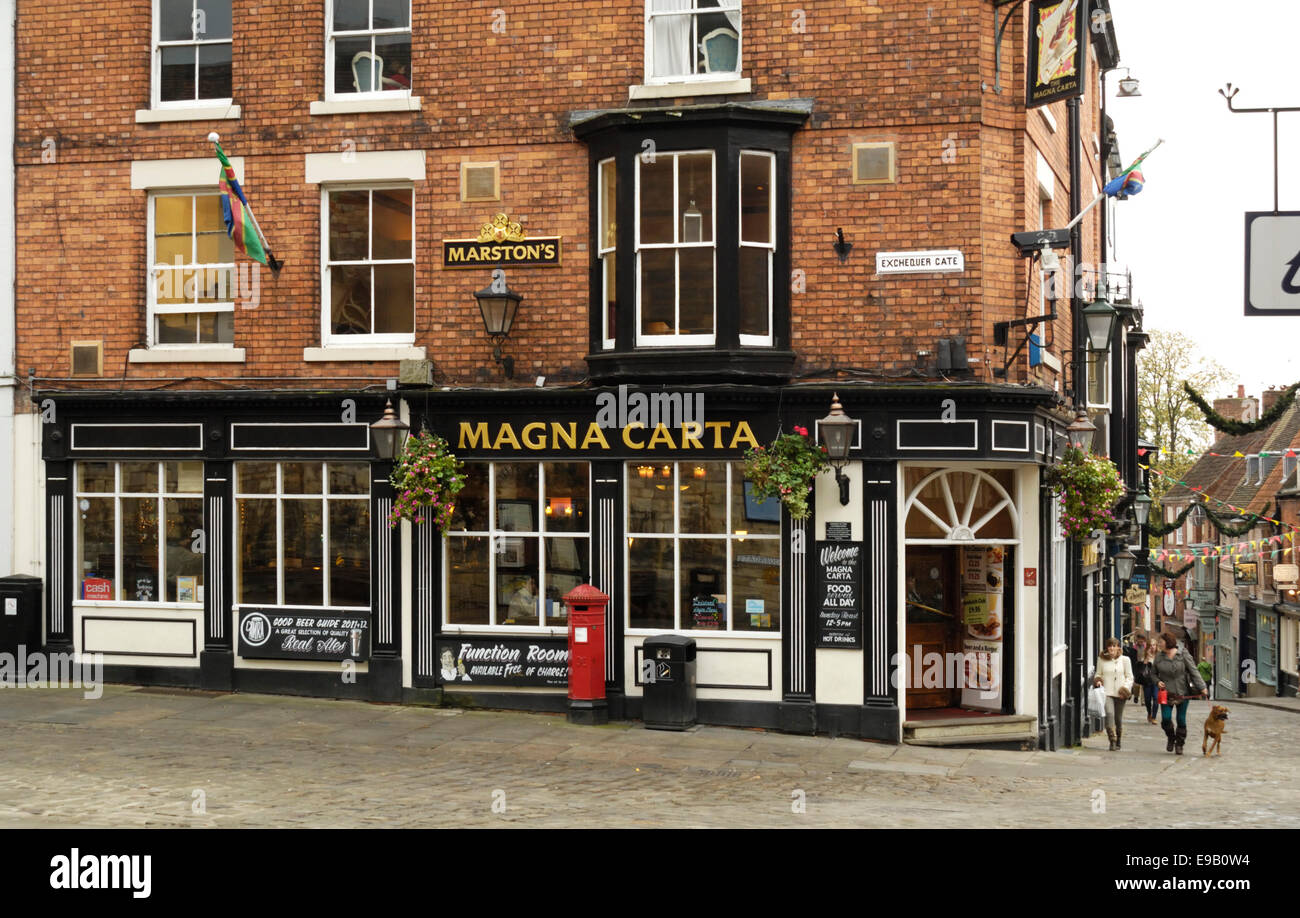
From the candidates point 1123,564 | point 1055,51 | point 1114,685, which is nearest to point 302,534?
point 1055,51

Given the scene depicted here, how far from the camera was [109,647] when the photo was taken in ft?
57.0

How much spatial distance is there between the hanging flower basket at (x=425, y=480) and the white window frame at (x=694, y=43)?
4.88 metres

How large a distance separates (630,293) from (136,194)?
6.48 metres

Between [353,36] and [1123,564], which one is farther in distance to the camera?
[1123,564]

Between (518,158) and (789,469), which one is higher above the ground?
(518,158)

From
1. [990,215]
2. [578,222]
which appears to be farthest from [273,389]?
[990,215]

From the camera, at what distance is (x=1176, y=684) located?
61.2 ft

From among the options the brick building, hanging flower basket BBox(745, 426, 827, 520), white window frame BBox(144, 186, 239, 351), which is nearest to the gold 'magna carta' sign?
the brick building

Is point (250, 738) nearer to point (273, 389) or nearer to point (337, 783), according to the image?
point (337, 783)

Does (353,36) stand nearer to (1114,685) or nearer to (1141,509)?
(1114,685)

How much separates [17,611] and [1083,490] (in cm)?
1306

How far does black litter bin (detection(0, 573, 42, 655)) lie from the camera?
678 inches

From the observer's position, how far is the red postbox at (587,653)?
50.6ft
